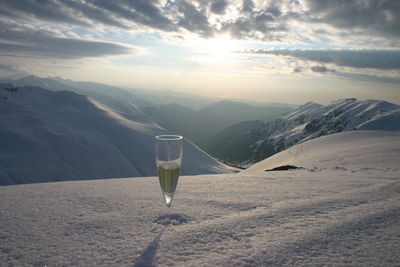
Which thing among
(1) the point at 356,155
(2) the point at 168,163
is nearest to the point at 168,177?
(2) the point at 168,163

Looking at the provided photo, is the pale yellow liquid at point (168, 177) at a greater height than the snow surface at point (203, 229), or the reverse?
the pale yellow liquid at point (168, 177)

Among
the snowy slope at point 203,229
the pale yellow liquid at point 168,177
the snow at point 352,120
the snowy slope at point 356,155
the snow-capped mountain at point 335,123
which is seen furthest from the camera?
the snow-capped mountain at point 335,123

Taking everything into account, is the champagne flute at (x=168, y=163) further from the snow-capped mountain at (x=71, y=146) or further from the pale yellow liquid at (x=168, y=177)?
the snow-capped mountain at (x=71, y=146)

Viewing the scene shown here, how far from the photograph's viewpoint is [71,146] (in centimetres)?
3453

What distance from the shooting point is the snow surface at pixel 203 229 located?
70.7 inches

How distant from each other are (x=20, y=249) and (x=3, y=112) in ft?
173

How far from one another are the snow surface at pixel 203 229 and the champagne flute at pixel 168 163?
0.30 m

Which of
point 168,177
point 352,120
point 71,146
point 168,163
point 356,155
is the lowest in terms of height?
point 71,146

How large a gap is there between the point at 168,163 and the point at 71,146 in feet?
120

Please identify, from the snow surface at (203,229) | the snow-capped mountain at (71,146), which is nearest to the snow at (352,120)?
the snow-capped mountain at (71,146)

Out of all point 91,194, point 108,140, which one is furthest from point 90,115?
point 91,194

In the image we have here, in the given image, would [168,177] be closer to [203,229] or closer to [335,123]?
[203,229]

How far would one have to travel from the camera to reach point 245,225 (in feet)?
7.75

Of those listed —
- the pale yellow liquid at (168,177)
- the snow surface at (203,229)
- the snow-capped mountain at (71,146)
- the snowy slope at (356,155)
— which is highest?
the pale yellow liquid at (168,177)
